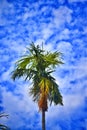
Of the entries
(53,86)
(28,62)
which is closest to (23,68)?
(28,62)

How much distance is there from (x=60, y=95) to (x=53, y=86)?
1.13 meters

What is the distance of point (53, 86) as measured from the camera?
43.2 metres

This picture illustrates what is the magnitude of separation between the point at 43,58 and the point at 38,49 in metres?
1.62

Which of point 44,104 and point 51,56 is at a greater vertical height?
point 51,56

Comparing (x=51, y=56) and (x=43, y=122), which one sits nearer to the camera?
(x=43, y=122)

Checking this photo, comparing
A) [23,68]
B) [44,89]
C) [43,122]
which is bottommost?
[43,122]

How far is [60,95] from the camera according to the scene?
43594 mm

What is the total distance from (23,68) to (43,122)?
5.95 metres

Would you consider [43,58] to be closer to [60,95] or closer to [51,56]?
[51,56]

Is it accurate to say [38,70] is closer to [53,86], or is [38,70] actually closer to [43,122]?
[53,86]

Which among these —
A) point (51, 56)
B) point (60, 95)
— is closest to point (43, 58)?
point (51, 56)

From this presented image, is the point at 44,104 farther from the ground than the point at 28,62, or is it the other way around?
the point at 28,62

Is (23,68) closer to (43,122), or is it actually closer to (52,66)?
(52,66)

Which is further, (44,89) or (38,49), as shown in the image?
(38,49)
